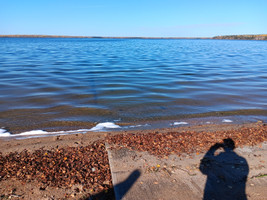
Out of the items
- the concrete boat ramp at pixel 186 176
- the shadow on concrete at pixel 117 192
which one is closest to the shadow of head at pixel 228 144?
the concrete boat ramp at pixel 186 176

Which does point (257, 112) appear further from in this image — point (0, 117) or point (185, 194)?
point (0, 117)

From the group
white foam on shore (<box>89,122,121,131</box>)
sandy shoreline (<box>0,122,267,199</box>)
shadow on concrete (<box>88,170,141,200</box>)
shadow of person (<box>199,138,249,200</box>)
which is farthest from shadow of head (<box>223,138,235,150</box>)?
white foam on shore (<box>89,122,121,131</box>)

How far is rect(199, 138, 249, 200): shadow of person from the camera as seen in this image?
11.3 feet

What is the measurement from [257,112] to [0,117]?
364 inches

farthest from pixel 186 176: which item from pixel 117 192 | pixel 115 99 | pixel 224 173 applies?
pixel 115 99

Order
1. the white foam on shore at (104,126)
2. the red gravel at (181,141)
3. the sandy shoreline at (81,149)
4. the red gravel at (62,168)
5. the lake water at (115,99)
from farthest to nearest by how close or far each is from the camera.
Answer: the lake water at (115,99) < the white foam on shore at (104,126) < the red gravel at (181,141) < the red gravel at (62,168) < the sandy shoreline at (81,149)

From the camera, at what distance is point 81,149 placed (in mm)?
4688

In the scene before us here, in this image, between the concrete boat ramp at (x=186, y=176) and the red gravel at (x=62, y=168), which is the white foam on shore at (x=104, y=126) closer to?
the red gravel at (x=62, y=168)

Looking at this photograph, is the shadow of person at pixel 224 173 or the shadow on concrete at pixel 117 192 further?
the shadow of person at pixel 224 173

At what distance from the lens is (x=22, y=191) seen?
3398 millimetres

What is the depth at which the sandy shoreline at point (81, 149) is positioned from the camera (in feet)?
11.3

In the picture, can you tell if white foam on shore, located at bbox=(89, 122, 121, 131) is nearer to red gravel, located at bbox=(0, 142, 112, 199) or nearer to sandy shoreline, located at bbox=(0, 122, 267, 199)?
sandy shoreline, located at bbox=(0, 122, 267, 199)

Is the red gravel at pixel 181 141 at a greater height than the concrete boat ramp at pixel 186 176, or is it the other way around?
the red gravel at pixel 181 141

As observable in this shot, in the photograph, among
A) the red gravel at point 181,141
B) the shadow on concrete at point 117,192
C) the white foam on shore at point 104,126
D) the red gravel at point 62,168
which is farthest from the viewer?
the white foam on shore at point 104,126
